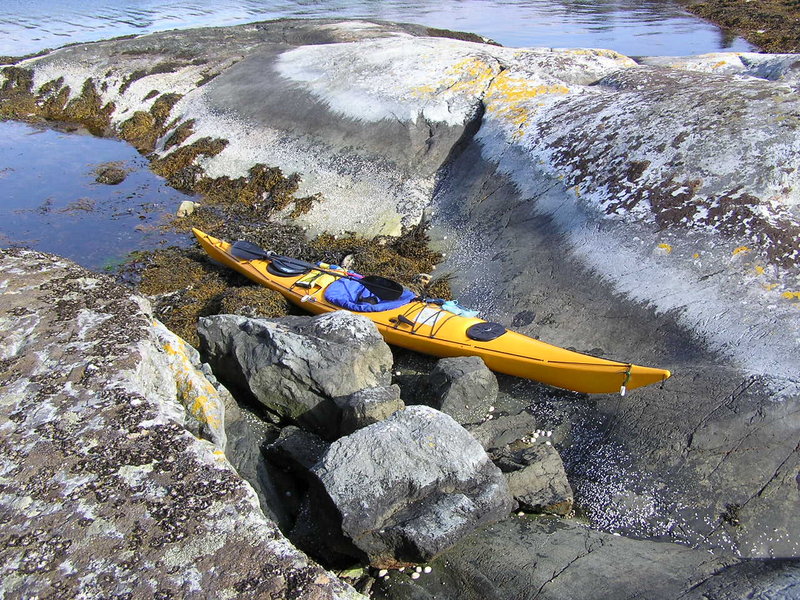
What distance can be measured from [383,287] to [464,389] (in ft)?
6.65

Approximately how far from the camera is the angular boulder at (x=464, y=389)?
5.86 meters

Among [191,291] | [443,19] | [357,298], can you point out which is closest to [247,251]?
[191,291]

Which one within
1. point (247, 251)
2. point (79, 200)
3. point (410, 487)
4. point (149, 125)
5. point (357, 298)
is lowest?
point (79, 200)

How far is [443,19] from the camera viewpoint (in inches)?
1031

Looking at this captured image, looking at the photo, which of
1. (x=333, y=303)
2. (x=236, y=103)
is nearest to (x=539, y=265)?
(x=333, y=303)

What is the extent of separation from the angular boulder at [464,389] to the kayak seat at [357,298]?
1.33 meters

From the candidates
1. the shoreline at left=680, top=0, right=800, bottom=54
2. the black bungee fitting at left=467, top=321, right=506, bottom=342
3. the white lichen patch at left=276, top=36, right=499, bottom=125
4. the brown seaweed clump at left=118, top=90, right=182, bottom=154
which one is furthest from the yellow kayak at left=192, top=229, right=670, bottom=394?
the shoreline at left=680, top=0, right=800, bottom=54

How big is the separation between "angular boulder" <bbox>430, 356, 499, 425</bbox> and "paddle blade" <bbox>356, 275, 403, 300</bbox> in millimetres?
1450

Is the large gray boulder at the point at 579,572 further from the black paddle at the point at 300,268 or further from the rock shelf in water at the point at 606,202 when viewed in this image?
the black paddle at the point at 300,268

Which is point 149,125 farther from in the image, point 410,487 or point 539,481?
point 539,481

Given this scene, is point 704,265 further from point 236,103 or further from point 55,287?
point 236,103

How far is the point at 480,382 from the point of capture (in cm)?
597

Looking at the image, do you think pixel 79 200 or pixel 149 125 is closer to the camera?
pixel 79 200

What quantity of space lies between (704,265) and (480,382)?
2617 mm
